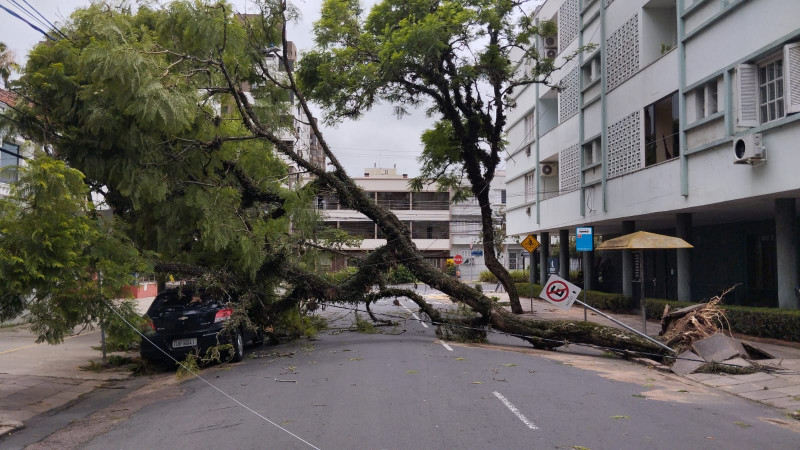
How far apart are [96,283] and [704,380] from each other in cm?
991

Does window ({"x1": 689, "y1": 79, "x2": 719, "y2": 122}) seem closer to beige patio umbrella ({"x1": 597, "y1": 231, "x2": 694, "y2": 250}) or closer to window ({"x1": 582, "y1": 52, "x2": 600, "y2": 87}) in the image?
beige patio umbrella ({"x1": 597, "y1": 231, "x2": 694, "y2": 250})

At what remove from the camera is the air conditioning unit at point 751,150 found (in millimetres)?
13789

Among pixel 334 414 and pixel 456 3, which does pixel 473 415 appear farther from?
pixel 456 3

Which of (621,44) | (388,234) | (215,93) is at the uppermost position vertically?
(621,44)

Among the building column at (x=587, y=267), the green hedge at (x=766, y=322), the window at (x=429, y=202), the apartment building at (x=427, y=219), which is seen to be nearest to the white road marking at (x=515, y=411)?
the green hedge at (x=766, y=322)

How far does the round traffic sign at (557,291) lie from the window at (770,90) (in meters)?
5.89

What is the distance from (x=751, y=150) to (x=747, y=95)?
57.7 inches

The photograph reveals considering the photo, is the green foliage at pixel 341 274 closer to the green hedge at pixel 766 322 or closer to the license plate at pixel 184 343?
the license plate at pixel 184 343

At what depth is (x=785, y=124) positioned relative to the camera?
1327 centimetres

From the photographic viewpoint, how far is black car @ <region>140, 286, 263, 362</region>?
12.4 metres

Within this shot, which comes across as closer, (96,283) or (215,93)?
(96,283)

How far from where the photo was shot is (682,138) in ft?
57.1

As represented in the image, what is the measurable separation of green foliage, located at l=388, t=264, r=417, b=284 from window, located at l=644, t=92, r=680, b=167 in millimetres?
8238

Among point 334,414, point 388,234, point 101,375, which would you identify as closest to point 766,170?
point 388,234
